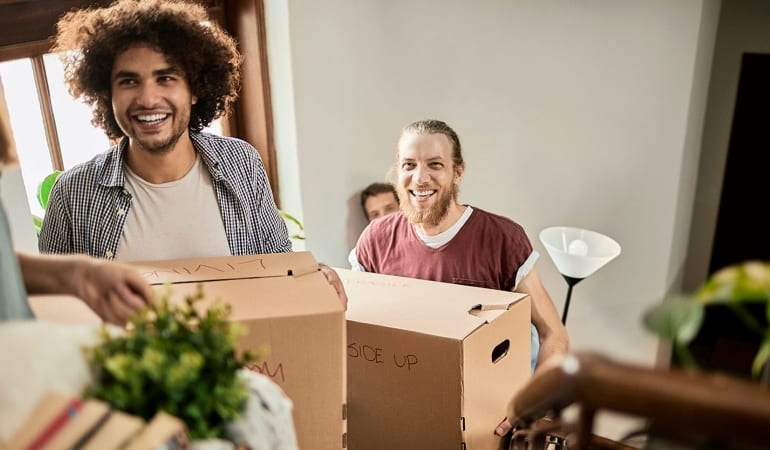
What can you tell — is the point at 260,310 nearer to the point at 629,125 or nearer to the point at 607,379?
the point at 607,379

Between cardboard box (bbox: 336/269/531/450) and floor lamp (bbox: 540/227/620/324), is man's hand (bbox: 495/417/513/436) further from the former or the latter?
floor lamp (bbox: 540/227/620/324)

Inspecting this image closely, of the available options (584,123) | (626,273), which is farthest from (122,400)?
(626,273)

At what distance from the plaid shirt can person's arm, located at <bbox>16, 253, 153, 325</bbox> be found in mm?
541

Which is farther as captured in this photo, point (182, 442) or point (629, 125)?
point (629, 125)

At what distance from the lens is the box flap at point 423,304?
4.63ft

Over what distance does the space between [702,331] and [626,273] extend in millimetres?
761

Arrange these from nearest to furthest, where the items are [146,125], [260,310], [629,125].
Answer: [260,310] < [146,125] < [629,125]

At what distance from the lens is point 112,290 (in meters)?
0.93

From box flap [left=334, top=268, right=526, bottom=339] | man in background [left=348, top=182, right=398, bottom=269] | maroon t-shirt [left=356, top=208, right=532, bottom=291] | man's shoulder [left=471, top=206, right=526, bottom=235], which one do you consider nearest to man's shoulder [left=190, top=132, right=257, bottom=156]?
box flap [left=334, top=268, right=526, bottom=339]

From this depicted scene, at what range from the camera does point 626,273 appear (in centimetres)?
317

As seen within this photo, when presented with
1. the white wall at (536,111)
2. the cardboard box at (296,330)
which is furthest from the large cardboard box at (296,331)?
the white wall at (536,111)

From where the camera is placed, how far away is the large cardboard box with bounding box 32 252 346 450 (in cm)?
117

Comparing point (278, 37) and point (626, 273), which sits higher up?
point (278, 37)

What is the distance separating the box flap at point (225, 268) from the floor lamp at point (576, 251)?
146 centimetres
